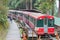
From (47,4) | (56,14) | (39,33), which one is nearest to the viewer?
(39,33)

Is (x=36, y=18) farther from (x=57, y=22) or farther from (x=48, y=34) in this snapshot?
(x=57, y=22)

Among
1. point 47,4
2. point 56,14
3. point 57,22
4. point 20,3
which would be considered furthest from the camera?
point 20,3

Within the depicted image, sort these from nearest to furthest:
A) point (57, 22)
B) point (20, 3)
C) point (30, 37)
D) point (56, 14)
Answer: point (30, 37), point (57, 22), point (56, 14), point (20, 3)

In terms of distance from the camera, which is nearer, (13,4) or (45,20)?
(45,20)

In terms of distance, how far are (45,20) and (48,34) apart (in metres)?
1.31

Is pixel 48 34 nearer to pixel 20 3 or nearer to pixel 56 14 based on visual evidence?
pixel 56 14

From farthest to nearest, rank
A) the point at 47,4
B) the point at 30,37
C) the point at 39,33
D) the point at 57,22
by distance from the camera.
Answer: the point at 47,4 < the point at 57,22 < the point at 39,33 < the point at 30,37

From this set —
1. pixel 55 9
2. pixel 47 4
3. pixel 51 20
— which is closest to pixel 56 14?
pixel 55 9

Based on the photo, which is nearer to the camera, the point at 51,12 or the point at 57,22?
the point at 57,22

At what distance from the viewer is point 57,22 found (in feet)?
118

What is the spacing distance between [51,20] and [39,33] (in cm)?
172

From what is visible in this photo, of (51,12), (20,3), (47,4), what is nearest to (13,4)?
(20,3)

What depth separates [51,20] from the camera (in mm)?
23812

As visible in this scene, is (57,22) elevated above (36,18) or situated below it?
below
